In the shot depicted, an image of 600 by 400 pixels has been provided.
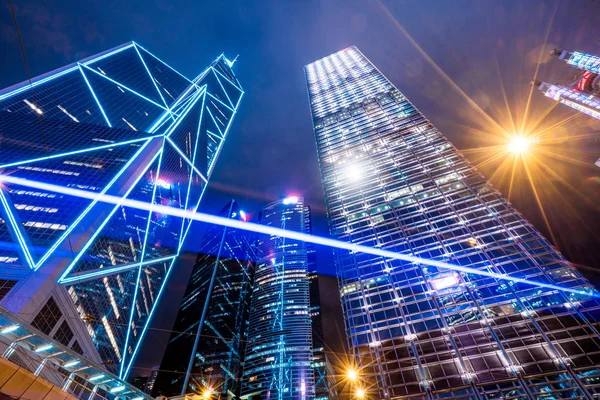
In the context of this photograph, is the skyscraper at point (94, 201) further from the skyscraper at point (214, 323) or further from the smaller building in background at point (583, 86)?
the smaller building in background at point (583, 86)

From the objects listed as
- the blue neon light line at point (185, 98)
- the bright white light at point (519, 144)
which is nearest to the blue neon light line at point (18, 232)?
the blue neon light line at point (185, 98)

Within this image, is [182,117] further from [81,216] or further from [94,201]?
[81,216]

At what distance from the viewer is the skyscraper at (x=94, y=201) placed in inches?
1310

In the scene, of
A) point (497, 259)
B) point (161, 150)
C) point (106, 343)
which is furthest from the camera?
point (161, 150)

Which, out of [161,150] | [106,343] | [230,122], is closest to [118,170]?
[161,150]

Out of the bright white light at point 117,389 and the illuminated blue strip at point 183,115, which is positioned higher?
the illuminated blue strip at point 183,115

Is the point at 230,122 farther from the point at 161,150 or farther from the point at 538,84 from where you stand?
the point at 538,84

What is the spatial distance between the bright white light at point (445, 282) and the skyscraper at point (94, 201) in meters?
33.3

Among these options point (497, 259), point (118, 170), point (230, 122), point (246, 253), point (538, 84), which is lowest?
point (497, 259)

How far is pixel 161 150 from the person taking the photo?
57.5m

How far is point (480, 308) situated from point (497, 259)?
6985 millimetres

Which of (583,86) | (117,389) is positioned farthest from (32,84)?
(583,86)

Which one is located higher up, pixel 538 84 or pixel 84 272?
pixel 538 84

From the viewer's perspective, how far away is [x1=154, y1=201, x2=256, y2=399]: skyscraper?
8375 centimetres
